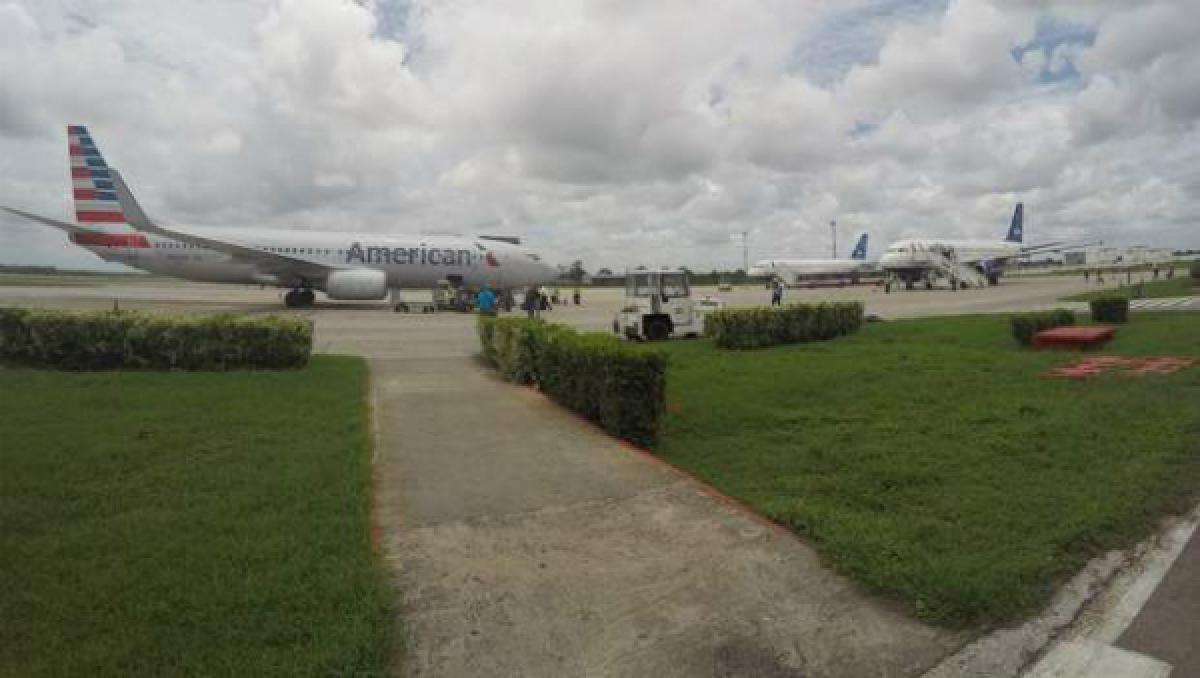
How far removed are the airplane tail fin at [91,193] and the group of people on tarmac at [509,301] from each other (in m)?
15.8

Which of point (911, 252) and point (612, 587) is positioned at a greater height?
point (911, 252)

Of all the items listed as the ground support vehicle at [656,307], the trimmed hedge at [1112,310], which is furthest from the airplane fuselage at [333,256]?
the trimmed hedge at [1112,310]

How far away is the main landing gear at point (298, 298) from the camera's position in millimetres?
30297

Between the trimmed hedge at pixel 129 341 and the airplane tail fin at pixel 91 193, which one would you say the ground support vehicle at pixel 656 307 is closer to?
the trimmed hedge at pixel 129 341

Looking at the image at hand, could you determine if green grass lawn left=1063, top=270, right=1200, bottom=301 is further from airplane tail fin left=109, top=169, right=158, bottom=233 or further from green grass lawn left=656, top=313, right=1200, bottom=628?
airplane tail fin left=109, top=169, right=158, bottom=233

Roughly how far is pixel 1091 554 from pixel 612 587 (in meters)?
3.29

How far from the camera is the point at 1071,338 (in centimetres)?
1453

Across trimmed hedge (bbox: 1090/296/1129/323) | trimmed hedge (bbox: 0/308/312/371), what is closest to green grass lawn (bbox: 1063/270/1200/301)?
trimmed hedge (bbox: 1090/296/1129/323)

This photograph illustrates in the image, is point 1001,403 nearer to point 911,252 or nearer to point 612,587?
point 612,587

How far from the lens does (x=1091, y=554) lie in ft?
14.6

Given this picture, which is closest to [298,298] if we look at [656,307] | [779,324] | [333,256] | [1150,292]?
[333,256]

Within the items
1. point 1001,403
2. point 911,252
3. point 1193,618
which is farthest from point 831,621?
point 911,252

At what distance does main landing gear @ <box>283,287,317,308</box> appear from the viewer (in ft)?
99.4

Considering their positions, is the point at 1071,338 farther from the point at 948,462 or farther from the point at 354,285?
the point at 354,285
